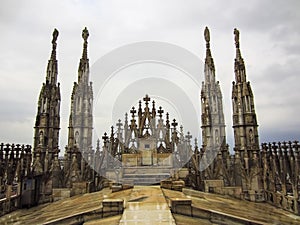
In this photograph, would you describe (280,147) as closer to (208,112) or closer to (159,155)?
(159,155)

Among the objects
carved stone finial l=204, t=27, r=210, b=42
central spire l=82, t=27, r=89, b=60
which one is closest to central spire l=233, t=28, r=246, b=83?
carved stone finial l=204, t=27, r=210, b=42

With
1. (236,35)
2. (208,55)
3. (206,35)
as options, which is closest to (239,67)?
(236,35)

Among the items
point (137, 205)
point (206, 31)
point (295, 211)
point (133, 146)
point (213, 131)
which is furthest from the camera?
point (206, 31)

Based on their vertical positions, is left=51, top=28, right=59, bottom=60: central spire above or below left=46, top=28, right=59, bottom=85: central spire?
above

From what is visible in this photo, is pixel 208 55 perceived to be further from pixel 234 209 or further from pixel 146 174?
pixel 234 209

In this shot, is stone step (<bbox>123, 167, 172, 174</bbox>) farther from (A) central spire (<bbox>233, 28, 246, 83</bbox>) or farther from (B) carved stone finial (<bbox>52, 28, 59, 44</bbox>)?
(B) carved stone finial (<bbox>52, 28, 59, 44</bbox>)

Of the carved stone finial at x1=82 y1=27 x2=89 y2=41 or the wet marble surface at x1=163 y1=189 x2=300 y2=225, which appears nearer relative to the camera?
the wet marble surface at x1=163 y1=189 x2=300 y2=225

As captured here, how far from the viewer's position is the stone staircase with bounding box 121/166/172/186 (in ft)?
44.8

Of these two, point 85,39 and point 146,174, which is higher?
point 85,39

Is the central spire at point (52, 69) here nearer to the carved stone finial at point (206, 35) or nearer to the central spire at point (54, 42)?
the central spire at point (54, 42)

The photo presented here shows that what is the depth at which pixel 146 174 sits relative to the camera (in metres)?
15.0

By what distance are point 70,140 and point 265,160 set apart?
1710cm

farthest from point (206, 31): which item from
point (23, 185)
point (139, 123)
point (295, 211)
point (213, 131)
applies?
point (23, 185)

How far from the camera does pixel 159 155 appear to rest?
18609mm
